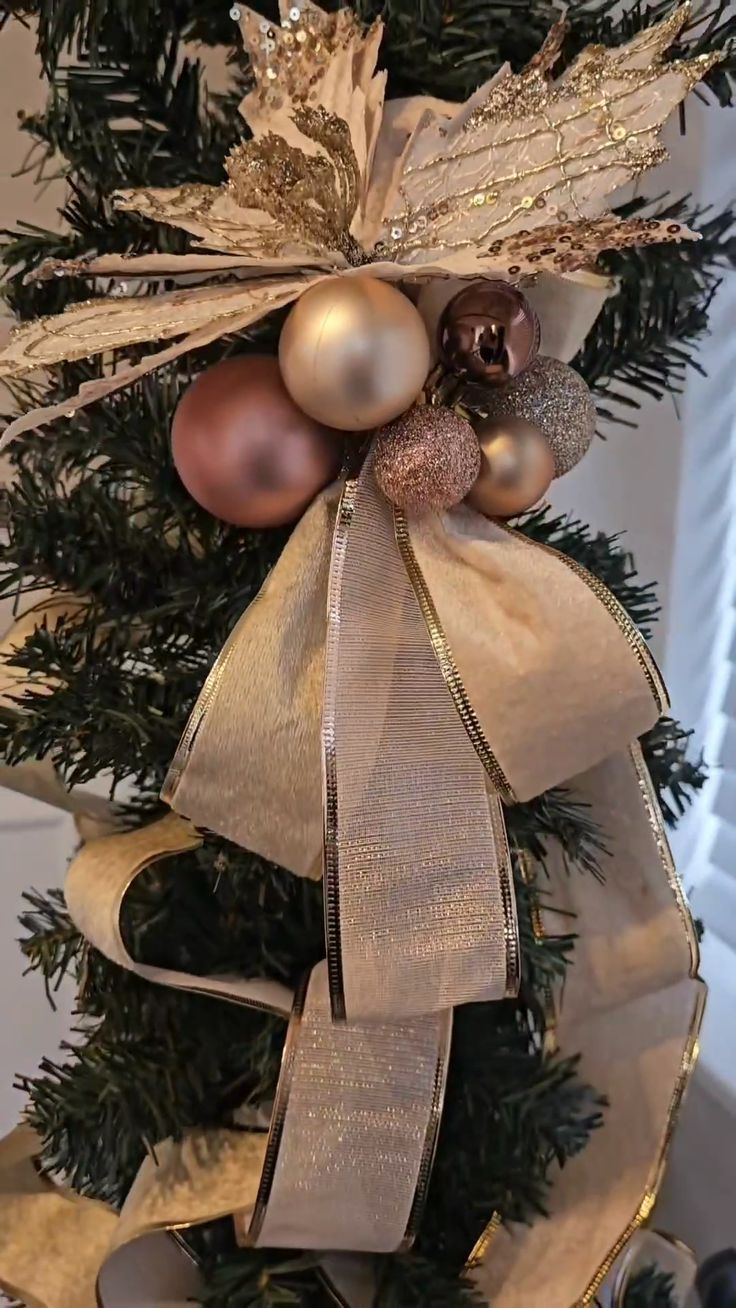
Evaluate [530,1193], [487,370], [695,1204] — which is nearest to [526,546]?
[487,370]

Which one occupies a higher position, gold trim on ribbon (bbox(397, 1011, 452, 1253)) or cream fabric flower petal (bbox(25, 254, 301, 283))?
cream fabric flower petal (bbox(25, 254, 301, 283))

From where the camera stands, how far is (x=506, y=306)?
1.18 ft

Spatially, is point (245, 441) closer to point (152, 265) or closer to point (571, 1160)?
point (152, 265)

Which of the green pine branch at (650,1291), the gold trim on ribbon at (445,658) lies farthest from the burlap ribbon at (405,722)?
the green pine branch at (650,1291)

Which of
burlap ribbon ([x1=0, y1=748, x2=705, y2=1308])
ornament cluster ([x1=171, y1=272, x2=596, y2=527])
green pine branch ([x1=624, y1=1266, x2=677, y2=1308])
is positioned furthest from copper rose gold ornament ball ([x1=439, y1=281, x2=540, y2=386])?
green pine branch ([x1=624, y1=1266, x2=677, y2=1308])

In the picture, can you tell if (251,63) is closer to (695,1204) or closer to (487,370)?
(487,370)

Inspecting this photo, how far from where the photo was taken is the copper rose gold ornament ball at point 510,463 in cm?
37

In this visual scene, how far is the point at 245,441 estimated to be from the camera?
33 cm

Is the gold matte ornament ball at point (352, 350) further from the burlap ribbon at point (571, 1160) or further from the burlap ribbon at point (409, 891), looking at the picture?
the burlap ribbon at point (571, 1160)

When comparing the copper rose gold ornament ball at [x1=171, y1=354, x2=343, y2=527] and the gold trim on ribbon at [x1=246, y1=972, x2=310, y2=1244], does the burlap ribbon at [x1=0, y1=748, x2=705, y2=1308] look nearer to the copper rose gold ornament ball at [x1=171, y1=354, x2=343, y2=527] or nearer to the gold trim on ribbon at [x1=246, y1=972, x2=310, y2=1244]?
the gold trim on ribbon at [x1=246, y1=972, x2=310, y2=1244]

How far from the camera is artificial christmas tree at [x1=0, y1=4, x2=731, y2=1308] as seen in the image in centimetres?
36

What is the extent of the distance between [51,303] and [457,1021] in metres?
0.38

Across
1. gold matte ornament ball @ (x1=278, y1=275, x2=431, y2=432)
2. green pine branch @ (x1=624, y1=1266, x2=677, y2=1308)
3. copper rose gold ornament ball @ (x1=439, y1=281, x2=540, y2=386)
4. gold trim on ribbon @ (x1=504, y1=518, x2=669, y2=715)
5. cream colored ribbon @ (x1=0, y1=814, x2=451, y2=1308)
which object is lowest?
green pine branch @ (x1=624, y1=1266, x2=677, y2=1308)

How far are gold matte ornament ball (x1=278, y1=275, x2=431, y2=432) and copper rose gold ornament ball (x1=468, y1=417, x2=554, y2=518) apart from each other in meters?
0.05
